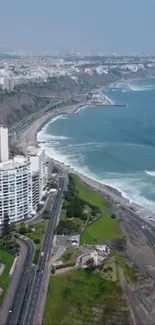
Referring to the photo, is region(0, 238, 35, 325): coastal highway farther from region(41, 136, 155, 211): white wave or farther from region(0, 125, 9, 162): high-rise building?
region(41, 136, 155, 211): white wave

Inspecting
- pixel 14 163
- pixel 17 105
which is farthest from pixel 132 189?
pixel 17 105

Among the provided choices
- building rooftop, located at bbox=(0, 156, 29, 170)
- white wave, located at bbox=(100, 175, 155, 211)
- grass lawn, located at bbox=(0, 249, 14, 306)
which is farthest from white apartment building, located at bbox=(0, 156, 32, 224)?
white wave, located at bbox=(100, 175, 155, 211)

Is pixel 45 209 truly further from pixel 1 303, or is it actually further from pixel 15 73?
pixel 15 73

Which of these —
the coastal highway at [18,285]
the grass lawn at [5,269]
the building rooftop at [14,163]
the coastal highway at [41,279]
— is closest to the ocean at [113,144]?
the coastal highway at [41,279]

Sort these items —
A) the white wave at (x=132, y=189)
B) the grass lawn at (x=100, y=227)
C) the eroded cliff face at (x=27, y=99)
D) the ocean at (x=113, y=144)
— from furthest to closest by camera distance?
the eroded cliff face at (x=27, y=99) < the ocean at (x=113, y=144) < the white wave at (x=132, y=189) < the grass lawn at (x=100, y=227)

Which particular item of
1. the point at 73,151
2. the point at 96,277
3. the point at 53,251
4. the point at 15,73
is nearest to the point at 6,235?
the point at 53,251

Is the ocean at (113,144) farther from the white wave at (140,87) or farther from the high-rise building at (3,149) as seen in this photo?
the white wave at (140,87)
